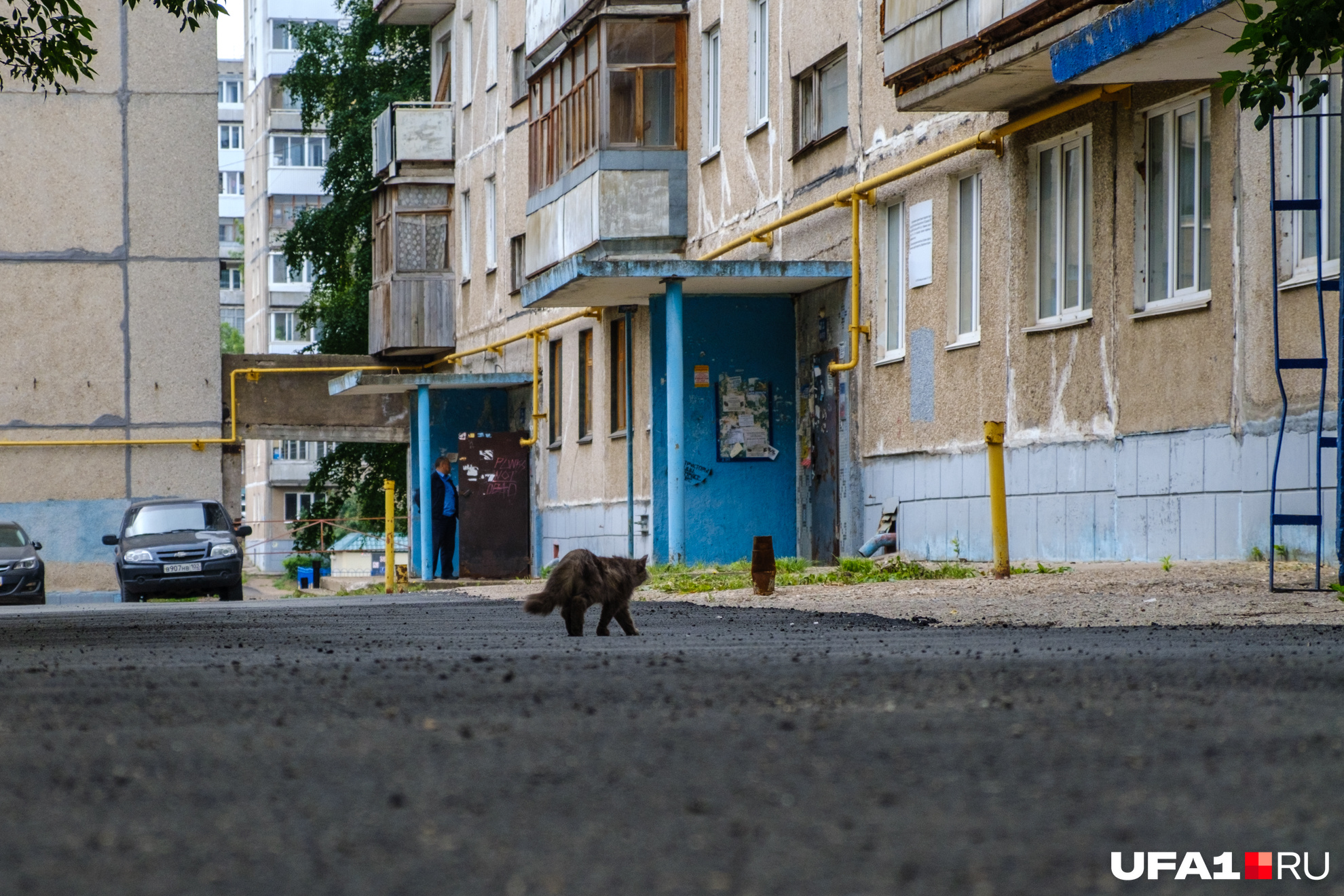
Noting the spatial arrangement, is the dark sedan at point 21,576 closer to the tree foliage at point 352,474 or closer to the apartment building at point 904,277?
the apartment building at point 904,277

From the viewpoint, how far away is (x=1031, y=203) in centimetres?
1727

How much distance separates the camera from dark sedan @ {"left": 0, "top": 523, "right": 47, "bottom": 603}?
25.2 metres

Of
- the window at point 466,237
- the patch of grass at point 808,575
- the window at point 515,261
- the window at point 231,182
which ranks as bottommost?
the patch of grass at point 808,575

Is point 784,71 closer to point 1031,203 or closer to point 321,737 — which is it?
point 1031,203

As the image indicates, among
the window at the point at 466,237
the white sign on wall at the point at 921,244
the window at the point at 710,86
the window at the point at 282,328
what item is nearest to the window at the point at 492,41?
the window at the point at 466,237

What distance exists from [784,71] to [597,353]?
6.87 metres

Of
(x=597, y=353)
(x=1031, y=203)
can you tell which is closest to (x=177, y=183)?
(x=597, y=353)

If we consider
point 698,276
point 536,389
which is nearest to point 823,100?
point 698,276

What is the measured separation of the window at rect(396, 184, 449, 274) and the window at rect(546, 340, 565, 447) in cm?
635

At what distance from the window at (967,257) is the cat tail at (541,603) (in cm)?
944

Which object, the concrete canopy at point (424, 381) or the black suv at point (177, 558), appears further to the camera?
the concrete canopy at point (424, 381)

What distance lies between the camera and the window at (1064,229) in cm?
1641

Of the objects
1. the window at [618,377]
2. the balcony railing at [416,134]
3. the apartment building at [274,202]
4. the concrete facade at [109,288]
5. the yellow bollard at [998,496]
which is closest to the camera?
the yellow bollard at [998,496]

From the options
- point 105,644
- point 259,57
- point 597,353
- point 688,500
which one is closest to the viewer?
point 105,644
